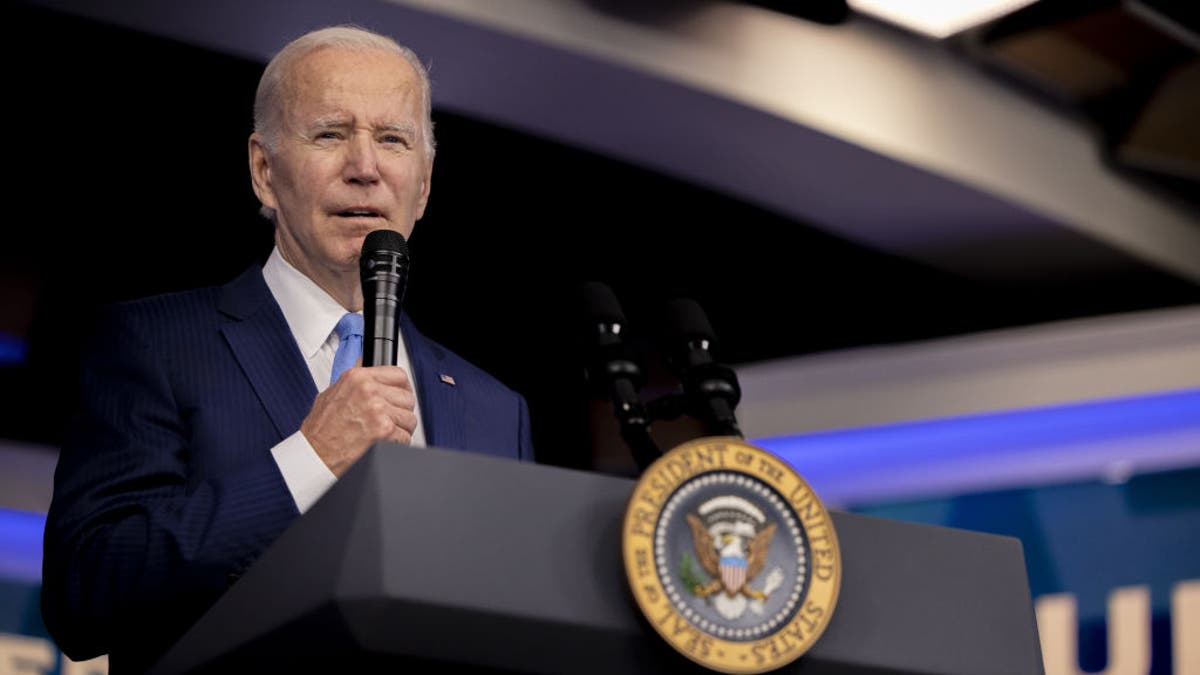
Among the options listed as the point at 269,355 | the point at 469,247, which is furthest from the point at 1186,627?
the point at 269,355

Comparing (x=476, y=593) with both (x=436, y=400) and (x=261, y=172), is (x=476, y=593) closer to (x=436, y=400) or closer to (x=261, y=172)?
(x=436, y=400)

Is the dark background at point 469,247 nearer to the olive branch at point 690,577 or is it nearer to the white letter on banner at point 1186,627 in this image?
the white letter on banner at point 1186,627

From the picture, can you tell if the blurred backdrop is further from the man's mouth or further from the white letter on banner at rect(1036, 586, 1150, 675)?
the man's mouth

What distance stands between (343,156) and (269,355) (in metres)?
0.28

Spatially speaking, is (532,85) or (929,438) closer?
(532,85)

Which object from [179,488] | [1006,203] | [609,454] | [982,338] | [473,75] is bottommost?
[609,454]

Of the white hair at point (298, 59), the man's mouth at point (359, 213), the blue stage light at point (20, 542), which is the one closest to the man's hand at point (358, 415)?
the man's mouth at point (359, 213)

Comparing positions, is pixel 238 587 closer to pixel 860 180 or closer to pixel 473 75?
pixel 473 75

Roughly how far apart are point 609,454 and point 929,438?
1092 millimetres

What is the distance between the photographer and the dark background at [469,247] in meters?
4.06

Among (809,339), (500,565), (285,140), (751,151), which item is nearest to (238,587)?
(500,565)

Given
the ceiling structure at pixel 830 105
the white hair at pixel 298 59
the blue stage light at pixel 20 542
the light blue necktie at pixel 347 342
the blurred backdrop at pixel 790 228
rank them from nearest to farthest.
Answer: the light blue necktie at pixel 347 342 < the white hair at pixel 298 59 < the ceiling structure at pixel 830 105 < the blurred backdrop at pixel 790 228 < the blue stage light at pixel 20 542

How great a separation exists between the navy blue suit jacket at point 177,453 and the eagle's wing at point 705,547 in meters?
0.34

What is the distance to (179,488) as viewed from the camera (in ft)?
4.44
